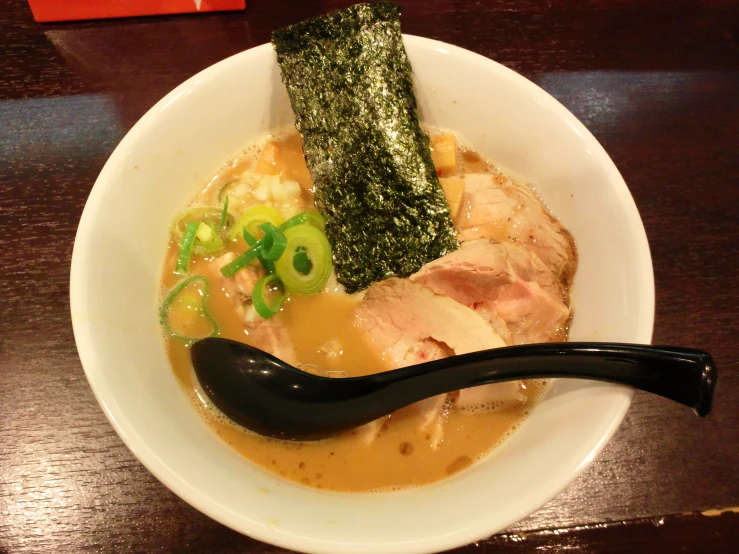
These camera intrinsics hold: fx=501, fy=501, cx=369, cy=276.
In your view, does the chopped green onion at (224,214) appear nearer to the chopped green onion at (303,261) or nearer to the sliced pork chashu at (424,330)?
the chopped green onion at (303,261)

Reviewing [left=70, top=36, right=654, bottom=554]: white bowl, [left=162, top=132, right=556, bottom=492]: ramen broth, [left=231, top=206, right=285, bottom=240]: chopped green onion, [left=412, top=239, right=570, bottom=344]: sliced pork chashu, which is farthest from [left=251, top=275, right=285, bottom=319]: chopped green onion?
[left=412, top=239, right=570, bottom=344]: sliced pork chashu

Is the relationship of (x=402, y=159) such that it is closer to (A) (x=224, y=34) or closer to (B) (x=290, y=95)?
(B) (x=290, y=95)

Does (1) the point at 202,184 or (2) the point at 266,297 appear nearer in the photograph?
(2) the point at 266,297

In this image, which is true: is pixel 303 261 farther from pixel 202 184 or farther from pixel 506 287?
pixel 506 287

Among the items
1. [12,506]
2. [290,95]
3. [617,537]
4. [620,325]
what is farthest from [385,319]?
[12,506]

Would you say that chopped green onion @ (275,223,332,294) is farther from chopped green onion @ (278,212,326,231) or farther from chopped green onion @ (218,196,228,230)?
chopped green onion @ (218,196,228,230)

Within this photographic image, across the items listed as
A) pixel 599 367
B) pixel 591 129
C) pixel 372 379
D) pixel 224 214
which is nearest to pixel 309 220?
pixel 224 214

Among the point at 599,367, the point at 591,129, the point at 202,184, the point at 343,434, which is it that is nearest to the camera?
the point at 599,367
